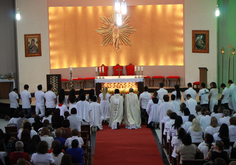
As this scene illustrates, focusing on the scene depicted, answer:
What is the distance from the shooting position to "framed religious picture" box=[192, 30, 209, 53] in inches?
568

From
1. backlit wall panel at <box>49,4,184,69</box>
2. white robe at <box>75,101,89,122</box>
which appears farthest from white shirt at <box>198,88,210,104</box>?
backlit wall panel at <box>49,4,184,69</box>

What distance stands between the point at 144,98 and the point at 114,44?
6599 millimetres

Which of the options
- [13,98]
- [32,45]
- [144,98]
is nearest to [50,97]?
[13,98]

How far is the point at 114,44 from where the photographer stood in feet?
51.7

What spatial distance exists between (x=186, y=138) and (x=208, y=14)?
1091cm

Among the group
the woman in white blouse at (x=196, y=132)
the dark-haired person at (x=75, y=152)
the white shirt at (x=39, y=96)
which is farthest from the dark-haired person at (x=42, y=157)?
the white shirt at (x=39, y=96)

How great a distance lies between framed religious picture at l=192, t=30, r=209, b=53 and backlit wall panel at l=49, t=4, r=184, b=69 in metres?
0.99

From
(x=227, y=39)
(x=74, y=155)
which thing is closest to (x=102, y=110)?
(x=74, y=155)

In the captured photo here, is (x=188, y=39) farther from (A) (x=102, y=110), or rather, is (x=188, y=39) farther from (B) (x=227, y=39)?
(A) (x=102, y=110)

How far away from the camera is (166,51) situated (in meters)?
15.8

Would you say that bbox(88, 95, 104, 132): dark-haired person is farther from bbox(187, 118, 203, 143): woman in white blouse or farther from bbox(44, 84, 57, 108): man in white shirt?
bbox(187, 118, 203, 143): woman in white blouse

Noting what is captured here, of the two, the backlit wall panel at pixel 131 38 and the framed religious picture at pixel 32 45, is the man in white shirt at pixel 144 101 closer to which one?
the backlit wall panel at pixel 131 38

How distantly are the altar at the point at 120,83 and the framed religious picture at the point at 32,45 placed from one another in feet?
13.3

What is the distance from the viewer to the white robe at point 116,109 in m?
9.41
